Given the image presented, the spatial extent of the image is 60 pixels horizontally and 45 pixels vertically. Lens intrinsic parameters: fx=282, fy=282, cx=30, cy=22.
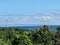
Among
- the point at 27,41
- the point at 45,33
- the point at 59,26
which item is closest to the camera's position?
the point at 27,41

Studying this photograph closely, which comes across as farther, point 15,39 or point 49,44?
point 49,44

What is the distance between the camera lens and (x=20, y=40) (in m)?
37.4

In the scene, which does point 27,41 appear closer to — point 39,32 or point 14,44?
point 14,44

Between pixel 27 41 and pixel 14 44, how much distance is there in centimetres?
183

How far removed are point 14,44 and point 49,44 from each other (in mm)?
6233

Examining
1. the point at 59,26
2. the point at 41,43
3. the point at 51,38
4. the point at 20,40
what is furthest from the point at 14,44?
the point at 59,26

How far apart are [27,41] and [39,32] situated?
6.91 meters

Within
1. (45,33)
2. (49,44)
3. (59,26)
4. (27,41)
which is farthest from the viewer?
(59,26)

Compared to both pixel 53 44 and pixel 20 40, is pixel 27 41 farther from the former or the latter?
pixel 53 44

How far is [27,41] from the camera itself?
1469 inches

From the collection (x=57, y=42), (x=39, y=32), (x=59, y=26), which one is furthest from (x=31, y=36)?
(x=59, y=26)

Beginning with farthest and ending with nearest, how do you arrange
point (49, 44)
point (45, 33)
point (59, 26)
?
1. point (59, 26)
2. point (45, 33)
3. point (49, 44)

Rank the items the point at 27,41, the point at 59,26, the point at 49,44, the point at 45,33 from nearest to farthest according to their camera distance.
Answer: the point at 27,41 → the point at 49,44 → the point at 45,33 → the point at 59,26

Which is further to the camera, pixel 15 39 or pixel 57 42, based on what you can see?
pixel 57 42
